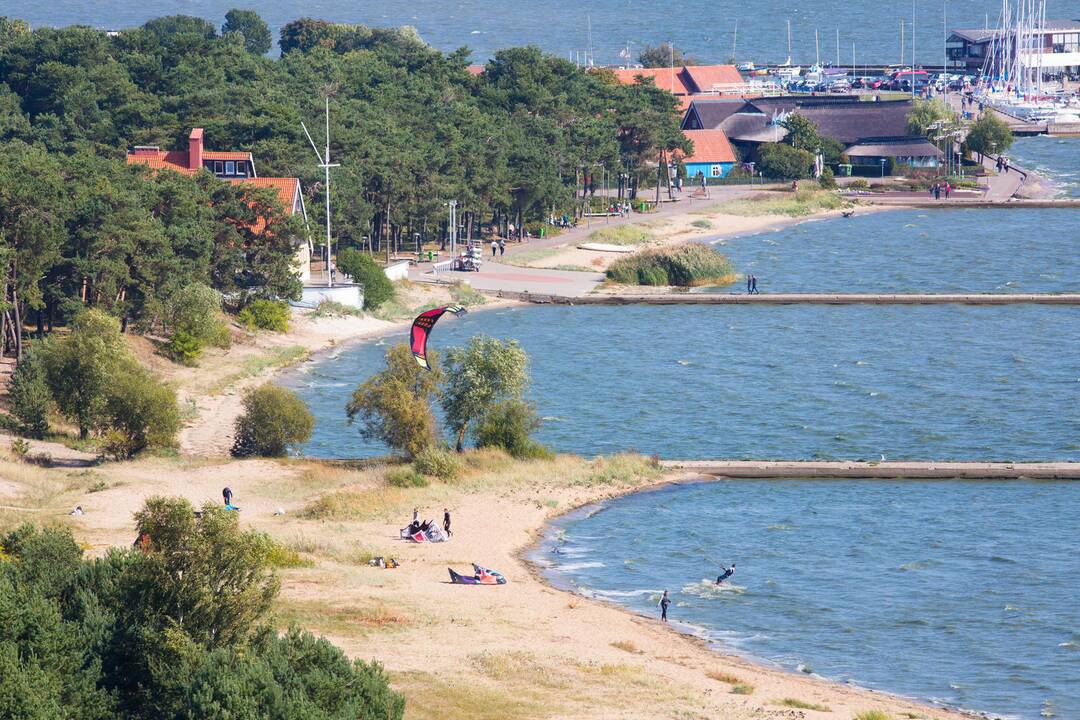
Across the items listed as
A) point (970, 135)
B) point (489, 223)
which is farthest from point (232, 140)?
point (970, 135)

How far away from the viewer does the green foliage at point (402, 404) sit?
65.6 metres

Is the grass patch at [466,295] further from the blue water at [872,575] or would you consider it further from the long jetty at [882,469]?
the blue water at [872,575]

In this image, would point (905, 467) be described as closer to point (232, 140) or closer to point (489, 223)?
point (232, 140)

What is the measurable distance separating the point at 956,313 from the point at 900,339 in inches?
416

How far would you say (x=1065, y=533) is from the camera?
60.7 meters

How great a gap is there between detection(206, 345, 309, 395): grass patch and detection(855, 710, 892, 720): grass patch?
43300mm

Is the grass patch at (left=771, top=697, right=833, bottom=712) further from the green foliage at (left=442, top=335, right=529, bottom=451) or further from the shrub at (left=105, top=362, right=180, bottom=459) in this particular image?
the shrub at (left=105, top=362, right=180, bottom=459)

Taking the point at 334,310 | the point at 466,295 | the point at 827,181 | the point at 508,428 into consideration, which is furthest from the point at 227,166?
the point at 827,181

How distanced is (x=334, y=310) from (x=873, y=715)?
202 feet

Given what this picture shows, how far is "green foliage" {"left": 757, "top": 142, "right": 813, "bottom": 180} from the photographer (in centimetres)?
16450

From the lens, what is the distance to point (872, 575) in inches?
2217

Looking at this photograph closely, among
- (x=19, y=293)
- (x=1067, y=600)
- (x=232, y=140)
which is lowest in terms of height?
(x=1067, y=600)

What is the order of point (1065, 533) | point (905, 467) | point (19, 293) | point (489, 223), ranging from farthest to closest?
1. point (489, 223)
2. point (19, 293)
3. point (905, 467)
4. point (1065, 533)

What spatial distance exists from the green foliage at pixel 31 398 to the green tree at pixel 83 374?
1.03ft
